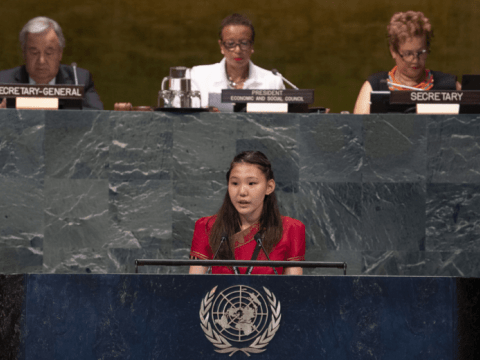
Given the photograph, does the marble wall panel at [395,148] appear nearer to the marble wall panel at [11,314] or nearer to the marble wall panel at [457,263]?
the marble wall panel at [457,263]

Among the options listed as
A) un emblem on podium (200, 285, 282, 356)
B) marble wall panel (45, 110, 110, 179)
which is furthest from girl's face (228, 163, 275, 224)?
un emblem on podium (200, 285, 282, 356)

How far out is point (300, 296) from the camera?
1.45 metres

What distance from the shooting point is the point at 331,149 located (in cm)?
295

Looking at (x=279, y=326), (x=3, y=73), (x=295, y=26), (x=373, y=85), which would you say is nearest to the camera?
(x=279, y=326)

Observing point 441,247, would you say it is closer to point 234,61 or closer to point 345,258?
point 345,258

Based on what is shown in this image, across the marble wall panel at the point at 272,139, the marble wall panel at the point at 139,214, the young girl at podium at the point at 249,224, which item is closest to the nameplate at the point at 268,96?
the marble wall panel at the point at 272,139

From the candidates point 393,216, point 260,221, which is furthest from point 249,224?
point 393,216

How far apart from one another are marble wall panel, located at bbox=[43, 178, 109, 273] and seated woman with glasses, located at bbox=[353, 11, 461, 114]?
1.58 metres

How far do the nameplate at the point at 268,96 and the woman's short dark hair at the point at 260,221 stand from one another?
0.61m

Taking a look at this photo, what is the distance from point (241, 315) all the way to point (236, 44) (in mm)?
2484

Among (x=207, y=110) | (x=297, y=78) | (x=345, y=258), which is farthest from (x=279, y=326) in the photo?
(x=297, y=78)

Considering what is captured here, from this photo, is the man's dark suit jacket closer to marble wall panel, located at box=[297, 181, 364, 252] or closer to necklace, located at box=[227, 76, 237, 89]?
necklace, located at box=[227, 76, 237, 89]

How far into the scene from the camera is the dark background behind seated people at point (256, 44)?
6.16 metres

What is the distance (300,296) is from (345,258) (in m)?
1.51
